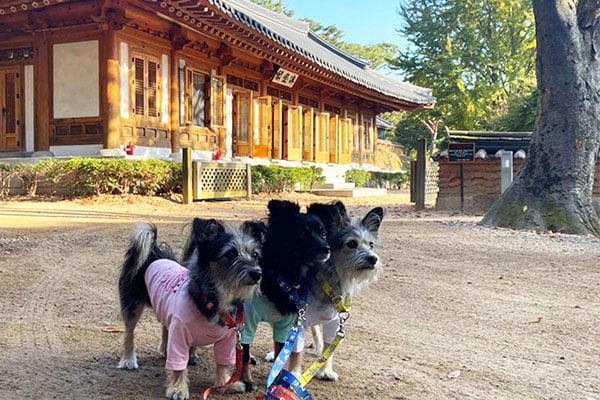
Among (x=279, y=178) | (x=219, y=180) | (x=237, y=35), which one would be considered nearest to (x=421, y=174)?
(x=279, y=178)

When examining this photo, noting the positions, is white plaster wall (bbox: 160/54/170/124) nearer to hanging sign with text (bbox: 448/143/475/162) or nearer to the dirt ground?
the dirt ground

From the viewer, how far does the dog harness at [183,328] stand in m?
2.81

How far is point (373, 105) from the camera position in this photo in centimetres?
3045

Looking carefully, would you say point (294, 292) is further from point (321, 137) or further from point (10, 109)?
point (321, 137)

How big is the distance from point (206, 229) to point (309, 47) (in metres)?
22.5

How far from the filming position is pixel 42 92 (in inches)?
591

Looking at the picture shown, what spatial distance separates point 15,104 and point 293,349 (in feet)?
50.1

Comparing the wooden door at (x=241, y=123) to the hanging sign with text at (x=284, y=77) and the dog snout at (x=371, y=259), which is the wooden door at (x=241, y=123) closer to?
the hanging sign with text at (x=284, y=77)

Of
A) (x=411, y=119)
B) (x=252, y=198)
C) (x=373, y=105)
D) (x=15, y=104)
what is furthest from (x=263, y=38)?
(x=411, y=119)

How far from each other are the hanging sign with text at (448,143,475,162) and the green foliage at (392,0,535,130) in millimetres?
23366

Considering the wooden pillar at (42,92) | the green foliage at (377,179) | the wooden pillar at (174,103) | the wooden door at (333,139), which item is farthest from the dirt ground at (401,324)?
the green foliage at (377,179)

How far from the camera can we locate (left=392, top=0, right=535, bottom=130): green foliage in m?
36.6

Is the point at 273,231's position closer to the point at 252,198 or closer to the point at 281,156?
the point at 252,198

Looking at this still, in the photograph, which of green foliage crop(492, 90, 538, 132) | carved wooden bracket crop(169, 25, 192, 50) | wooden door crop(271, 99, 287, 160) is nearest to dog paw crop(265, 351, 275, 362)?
carved wooden bracket crop(169, 25, 192, 50)
